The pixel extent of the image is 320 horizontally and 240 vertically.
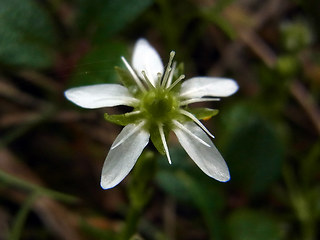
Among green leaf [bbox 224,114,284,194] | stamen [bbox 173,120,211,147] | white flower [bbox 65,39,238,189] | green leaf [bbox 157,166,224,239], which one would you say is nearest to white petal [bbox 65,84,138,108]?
white flower [bbox 65,39,238,189]

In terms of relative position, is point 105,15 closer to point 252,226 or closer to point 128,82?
point 128,82

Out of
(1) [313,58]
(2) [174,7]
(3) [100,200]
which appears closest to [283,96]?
(1) [313,58]

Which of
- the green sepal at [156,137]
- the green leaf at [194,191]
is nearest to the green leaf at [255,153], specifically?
the green leaf at [194,191]

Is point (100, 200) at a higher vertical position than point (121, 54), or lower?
lower

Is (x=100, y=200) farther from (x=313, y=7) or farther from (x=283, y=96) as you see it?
(x=313, y=7)

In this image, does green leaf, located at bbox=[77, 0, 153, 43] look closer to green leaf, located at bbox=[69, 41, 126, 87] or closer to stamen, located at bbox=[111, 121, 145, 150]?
green leaf, located at bbox=[69, 41, 126, 87]

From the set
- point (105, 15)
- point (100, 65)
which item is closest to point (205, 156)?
point (100, 65)
